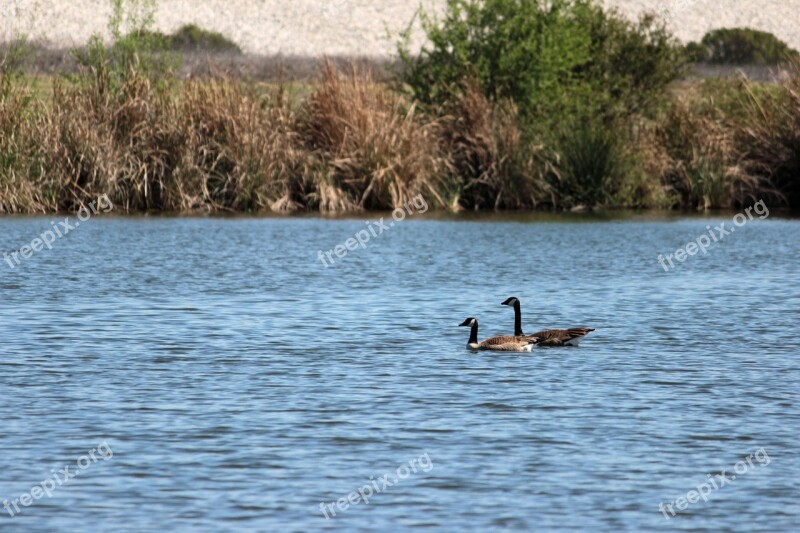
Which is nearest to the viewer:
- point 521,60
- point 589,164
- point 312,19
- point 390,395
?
point 390,395

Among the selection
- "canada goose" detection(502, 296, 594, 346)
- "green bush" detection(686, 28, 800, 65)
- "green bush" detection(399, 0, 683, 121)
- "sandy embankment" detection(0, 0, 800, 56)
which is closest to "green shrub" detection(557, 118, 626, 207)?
"green bush" detection(399, 0, 683, 121)

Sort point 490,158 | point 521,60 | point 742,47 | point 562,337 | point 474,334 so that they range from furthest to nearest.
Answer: point 742,47, point 521,60, point 490,158, point 474,334, point 562,337

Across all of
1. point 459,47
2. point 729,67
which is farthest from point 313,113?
point 729,67

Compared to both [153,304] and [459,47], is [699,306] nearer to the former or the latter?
[153,304]

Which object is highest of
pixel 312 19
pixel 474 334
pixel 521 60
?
pixel 312 19

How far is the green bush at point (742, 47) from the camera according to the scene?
284 ft

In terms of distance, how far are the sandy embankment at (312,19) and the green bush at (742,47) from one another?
3.15 m

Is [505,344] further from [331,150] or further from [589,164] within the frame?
[589,164]

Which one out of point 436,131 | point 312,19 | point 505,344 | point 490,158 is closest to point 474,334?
point 505,344

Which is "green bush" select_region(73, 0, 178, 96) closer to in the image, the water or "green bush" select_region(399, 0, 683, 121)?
"green bush" select_region(399, 0, 683, 121)

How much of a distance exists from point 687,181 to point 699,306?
18326 mm

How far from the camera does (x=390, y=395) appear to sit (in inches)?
498

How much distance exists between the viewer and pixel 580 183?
1444 inches

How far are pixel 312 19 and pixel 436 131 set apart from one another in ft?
193
